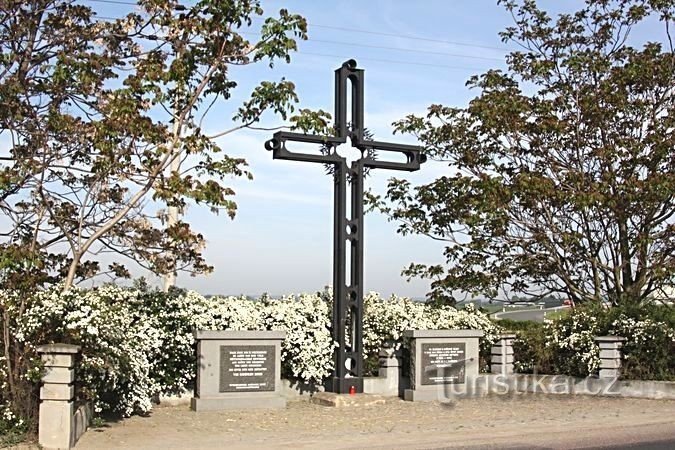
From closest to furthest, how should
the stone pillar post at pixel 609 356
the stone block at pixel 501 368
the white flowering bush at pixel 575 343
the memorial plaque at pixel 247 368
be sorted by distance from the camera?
the memorial plaque at pixel 247 368 → the stone pillar post at pixel 609 356 → the white flowering bush at pixel 575 343 → the stone block at pixel 501 368

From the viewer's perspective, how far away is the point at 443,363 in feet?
48.6

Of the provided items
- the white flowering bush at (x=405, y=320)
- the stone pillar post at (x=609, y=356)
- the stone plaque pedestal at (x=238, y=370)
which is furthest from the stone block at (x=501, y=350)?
the stone plaque pedestal at (x=238, y=370)

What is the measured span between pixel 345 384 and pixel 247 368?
1752 mm

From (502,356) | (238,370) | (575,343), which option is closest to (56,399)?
(238,370)

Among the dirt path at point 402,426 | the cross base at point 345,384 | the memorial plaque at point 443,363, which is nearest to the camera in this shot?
the dirt path at point 402,426

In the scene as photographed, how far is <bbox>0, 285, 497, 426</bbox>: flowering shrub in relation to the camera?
A: 10.0 m

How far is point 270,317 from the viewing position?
13898mm

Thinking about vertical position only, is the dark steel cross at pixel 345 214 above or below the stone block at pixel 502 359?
above

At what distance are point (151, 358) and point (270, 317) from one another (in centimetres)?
214

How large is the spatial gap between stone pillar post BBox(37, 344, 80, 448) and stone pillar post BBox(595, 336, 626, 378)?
32.0ft

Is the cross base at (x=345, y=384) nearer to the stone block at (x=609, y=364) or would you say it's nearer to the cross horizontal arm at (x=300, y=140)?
the cross horizontal arm at (x=300, y=140)

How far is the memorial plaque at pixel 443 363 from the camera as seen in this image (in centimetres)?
1457

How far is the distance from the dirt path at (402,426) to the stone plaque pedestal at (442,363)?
1.44ft

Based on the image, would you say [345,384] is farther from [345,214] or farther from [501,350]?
[501,350]
